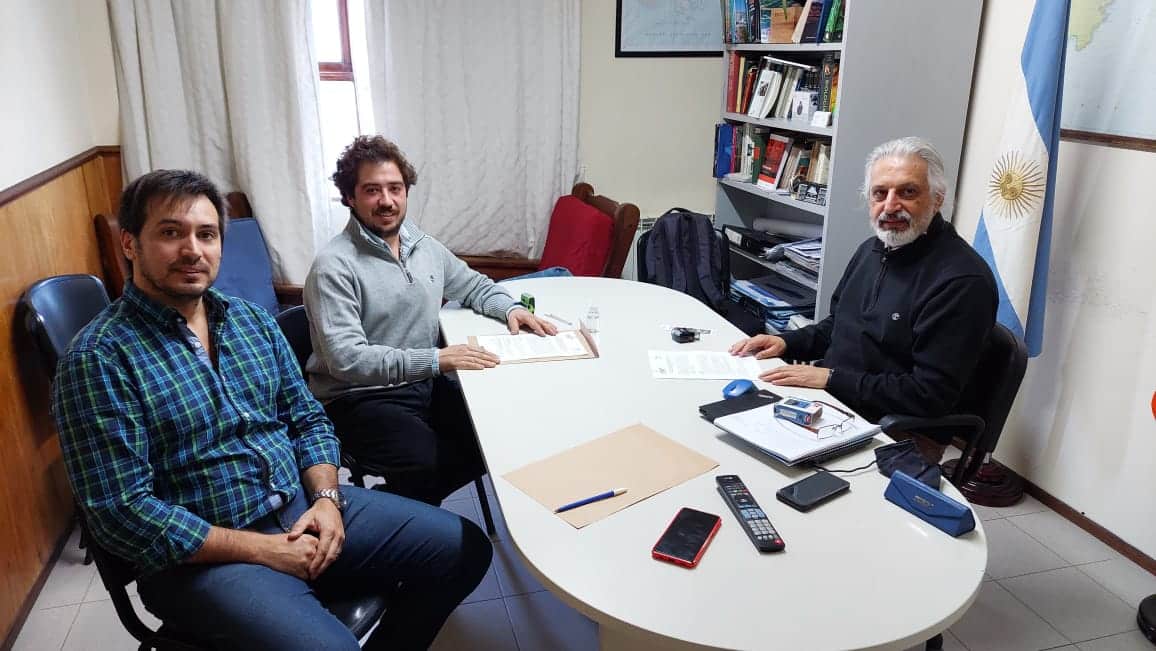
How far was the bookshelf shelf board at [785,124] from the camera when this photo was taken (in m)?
3.08

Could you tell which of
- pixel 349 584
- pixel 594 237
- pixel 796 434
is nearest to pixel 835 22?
pixel 594 237

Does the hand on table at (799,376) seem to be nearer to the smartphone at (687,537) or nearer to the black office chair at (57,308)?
the smartphone at (687,537)

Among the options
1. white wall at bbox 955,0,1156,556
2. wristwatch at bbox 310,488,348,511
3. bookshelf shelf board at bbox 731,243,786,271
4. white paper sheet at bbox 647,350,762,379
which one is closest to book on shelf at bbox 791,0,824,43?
white wall at bbox 955,0,1156,556

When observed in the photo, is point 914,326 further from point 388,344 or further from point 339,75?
point 339,75

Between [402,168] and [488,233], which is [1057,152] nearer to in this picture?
[402,168]

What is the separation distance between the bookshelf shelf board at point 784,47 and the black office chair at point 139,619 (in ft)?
8.22

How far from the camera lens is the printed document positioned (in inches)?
82.2

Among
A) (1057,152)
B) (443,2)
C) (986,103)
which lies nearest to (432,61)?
(443,2)

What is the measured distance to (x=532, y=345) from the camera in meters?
2.18

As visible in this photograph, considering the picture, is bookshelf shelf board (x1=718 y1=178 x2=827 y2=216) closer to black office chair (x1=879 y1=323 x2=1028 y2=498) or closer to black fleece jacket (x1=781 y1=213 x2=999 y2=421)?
black fleece jacket (x1=781 y1=213 x2=999 y2=421)

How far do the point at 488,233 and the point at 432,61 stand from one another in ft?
2.76

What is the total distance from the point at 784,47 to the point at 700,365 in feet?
6.37

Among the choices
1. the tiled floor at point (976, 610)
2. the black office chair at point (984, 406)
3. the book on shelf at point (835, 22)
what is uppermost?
the book on shelf at point (835, 22)

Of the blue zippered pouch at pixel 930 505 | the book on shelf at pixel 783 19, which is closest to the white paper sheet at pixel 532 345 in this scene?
the blue zippered pouch at pixel 930 505
